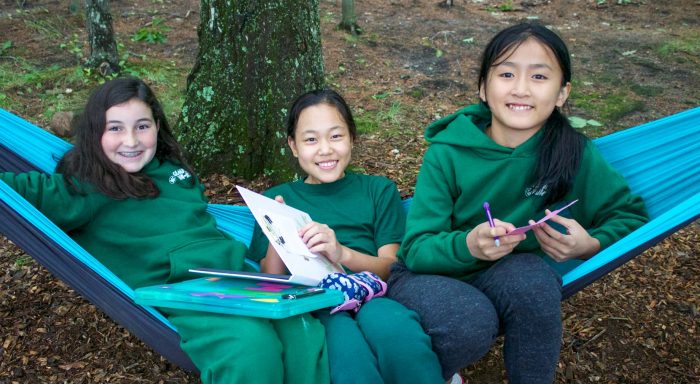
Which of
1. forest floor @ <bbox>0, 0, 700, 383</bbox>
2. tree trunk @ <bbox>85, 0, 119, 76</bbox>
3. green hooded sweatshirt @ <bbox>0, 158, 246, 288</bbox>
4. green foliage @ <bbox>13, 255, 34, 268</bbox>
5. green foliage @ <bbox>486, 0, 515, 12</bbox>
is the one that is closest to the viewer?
A: green hooded sweatshirt @ <bbox>0, 158, 246, 288</bbox>

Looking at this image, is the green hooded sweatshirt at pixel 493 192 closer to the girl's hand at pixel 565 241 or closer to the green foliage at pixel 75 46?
the girl's hand at pixel 565 241

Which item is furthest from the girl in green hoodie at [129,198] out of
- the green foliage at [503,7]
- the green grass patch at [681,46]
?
the green foliage at [503,7]

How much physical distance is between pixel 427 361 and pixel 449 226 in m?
0.49

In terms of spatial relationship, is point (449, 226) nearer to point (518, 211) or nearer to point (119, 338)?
point (518, 211)

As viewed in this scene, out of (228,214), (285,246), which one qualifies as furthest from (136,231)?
(285,246)

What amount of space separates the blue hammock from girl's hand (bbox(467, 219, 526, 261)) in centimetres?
18

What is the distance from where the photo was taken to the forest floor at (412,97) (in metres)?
2.39

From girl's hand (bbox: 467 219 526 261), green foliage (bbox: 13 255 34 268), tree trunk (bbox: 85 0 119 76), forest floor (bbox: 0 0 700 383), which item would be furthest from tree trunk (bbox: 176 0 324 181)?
tree trunk (bbox: 85 0 119 76)

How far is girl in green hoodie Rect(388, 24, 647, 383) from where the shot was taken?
5.57 ft

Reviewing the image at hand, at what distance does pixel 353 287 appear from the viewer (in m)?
1.75

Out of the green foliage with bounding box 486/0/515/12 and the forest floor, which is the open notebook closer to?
the forest floor

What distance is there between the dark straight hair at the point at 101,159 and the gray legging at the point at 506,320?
872 mm

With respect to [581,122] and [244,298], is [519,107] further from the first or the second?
[581,122]

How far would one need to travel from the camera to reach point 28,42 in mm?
5688
